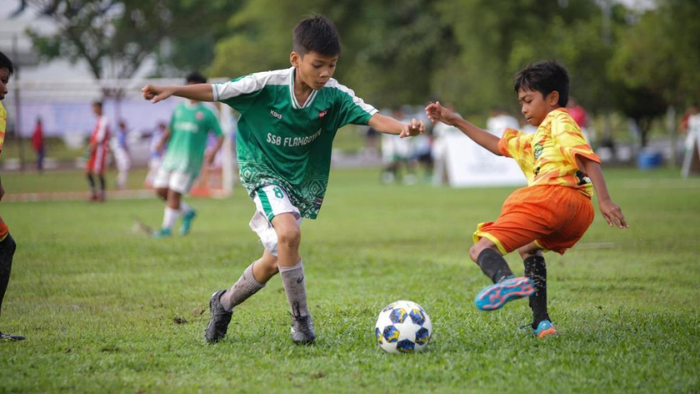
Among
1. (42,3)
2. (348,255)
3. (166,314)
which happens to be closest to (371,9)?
(42,3)

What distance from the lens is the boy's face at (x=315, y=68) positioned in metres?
5.08

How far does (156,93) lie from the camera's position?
4.97m

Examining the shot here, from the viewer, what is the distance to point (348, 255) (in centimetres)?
982

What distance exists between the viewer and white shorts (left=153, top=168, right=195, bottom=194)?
1224cm

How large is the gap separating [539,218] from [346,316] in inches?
71.3

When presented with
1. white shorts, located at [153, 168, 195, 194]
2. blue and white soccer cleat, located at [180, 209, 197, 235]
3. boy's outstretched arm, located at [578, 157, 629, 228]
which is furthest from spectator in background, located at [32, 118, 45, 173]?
boy's outstretched arm, located at [578, 157, 629, 228]

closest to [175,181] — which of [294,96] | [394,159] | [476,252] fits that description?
[294,96]

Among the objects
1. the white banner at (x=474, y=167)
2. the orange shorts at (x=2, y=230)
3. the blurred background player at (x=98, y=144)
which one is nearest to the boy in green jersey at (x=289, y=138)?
the orange shorts at (x=2, y=230)

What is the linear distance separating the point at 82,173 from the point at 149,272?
80.8 feet

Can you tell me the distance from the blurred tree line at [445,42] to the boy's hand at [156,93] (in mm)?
28986

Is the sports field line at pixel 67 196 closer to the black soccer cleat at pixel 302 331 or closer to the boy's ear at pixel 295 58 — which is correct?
the boy's ear at pixel 295 58

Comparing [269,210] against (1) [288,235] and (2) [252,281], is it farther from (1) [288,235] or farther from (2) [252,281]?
(2) [252,281]

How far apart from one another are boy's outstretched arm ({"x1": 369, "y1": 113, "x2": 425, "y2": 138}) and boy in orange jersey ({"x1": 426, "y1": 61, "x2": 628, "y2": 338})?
28 centimetres

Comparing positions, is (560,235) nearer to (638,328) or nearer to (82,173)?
(638,328)
